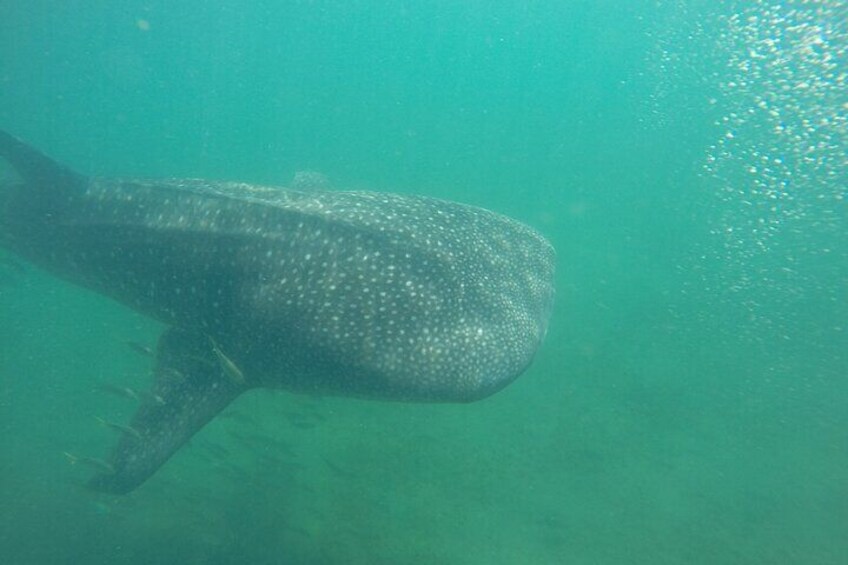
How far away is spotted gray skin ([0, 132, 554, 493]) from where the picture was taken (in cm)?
447

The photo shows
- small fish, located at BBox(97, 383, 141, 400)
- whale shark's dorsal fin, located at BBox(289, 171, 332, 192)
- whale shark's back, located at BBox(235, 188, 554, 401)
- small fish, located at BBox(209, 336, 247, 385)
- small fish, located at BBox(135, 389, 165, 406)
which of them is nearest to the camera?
whale shark's back, located at BBox(235, 188, 554, 401)

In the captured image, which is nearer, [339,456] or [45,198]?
[45,198]

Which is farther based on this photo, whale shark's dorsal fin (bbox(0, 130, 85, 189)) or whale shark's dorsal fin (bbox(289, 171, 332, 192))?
whale shark's dorsal fin (bbox(289, 171, 332, 192))

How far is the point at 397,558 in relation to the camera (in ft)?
29.2

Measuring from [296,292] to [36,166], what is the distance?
458cm

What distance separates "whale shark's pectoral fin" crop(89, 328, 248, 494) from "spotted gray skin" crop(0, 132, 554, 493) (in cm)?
1

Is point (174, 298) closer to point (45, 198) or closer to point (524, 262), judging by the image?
point (45, 198)

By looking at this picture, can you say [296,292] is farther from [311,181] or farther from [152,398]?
[311,181]

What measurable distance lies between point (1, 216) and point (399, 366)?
6.58 m

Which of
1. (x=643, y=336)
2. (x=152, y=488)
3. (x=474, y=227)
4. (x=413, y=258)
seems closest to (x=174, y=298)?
(x=413, y=258)

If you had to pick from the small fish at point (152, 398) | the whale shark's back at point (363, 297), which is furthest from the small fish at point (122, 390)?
the whale shark's back at point (363, 297)

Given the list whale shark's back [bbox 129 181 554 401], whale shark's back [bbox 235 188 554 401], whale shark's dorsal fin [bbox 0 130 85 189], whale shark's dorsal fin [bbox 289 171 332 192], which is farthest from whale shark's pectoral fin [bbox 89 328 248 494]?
whale shark's dorsal fin [bbox 289 171 332 192]

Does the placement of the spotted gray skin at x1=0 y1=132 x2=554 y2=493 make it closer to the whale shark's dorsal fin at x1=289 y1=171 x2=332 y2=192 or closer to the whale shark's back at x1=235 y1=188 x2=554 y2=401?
the whale shark's back at x1=235 y1=188 x2=554 y2=401

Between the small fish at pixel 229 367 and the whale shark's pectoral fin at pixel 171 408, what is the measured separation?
11 cm
